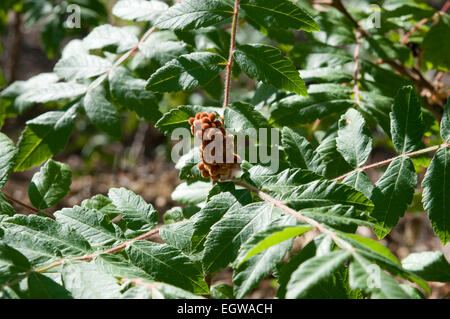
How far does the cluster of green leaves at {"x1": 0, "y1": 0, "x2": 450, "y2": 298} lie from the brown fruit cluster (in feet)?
0.19

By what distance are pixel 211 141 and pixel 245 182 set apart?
0.64ft

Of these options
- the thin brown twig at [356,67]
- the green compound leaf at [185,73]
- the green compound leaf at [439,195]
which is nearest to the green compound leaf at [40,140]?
the green compound leaf at [185,73]

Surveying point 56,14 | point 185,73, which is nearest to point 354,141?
point 185,73

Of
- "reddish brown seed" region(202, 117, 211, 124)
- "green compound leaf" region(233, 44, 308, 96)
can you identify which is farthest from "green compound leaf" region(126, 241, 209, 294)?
"green compound leaf" region(233, 44, 308, 96)

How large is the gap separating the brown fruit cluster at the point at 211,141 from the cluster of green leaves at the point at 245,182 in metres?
0.06

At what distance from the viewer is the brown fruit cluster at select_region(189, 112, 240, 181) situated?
141 cm

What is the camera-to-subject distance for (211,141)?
142cm

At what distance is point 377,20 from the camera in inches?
88.8

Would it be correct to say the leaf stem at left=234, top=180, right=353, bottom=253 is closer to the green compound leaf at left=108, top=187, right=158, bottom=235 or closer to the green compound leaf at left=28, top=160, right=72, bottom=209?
the green compound leaf at left=108, top=187, right=158, bottom=235

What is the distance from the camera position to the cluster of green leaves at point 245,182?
1.11m

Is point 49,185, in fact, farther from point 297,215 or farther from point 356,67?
point 356,67

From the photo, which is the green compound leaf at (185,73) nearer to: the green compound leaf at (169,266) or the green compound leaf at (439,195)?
the green compound leaf at (169,266)
